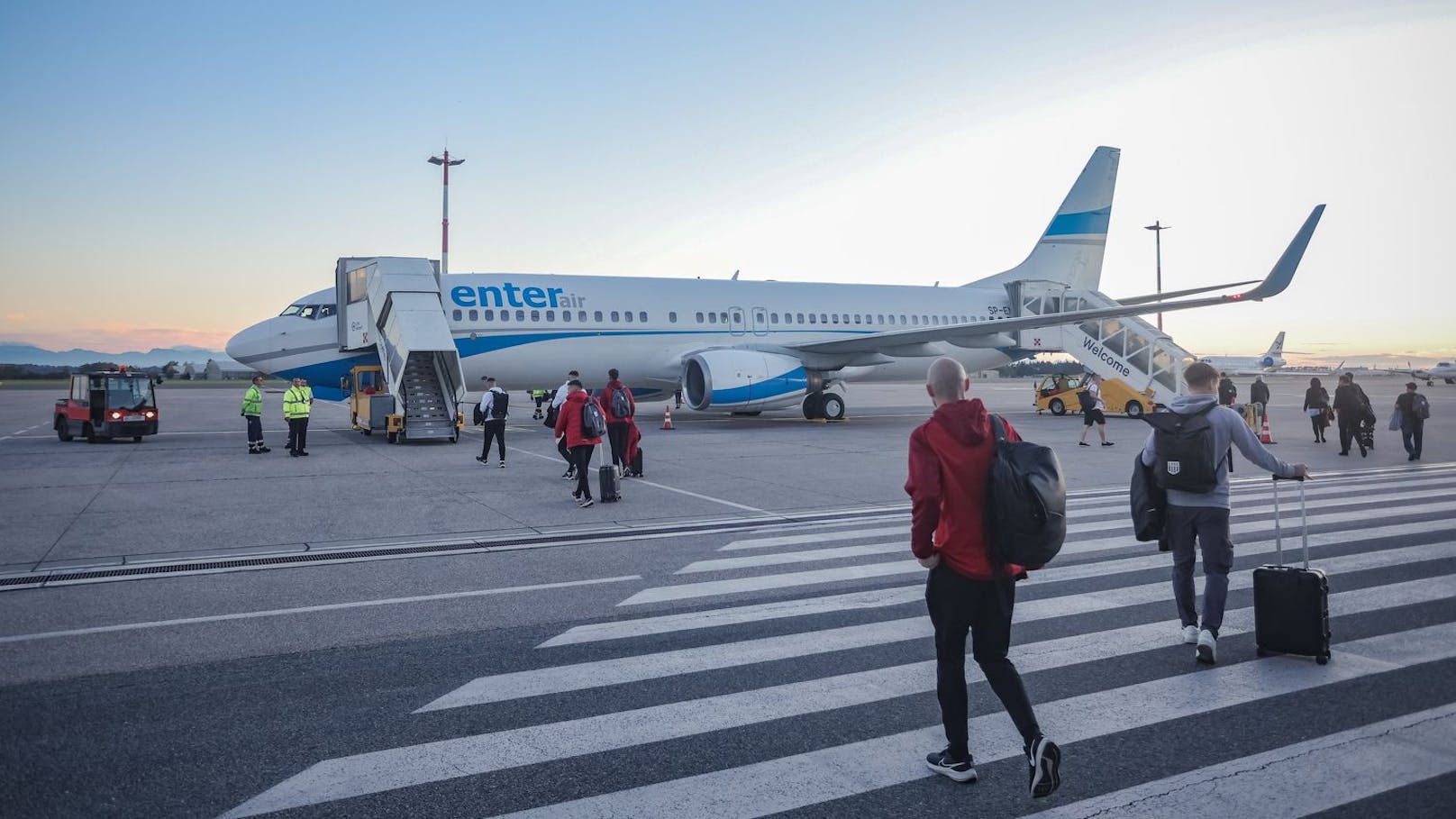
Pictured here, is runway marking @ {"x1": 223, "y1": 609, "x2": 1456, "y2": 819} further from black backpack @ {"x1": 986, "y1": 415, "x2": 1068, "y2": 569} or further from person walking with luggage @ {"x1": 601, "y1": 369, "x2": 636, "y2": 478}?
person walking with luggage @ {"x1": 601, "y1": 369, "x2": 636, "y2": 478}

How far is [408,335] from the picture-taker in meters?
21.2

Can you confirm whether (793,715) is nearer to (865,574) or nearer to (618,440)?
(865,574)

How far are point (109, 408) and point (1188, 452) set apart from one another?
2328cm

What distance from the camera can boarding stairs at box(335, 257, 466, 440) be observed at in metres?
21.4

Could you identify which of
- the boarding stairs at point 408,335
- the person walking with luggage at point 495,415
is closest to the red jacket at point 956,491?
the person walking with luggage at point 495,415

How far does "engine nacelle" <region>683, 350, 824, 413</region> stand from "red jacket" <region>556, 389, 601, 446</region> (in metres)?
11.9

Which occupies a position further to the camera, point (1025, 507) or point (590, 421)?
point (590, 421)

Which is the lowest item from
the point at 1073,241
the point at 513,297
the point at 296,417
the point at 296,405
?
the point at 296,417

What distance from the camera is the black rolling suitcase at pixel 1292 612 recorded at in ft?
18.4

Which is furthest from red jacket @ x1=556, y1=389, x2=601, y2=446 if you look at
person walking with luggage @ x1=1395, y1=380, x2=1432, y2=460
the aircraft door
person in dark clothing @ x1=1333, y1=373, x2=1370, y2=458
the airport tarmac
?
the aircraft door

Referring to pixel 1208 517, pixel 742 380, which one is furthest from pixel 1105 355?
pixel 1208 517

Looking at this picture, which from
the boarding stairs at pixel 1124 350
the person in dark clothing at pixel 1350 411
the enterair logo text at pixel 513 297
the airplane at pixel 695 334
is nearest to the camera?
the person in dark clothing at pixel 1350 411

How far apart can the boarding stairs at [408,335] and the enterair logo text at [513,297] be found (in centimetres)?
77

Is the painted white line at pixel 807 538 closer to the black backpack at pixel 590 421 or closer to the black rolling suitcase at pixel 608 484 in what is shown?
the black rolling suitcase at pixel 608 484
